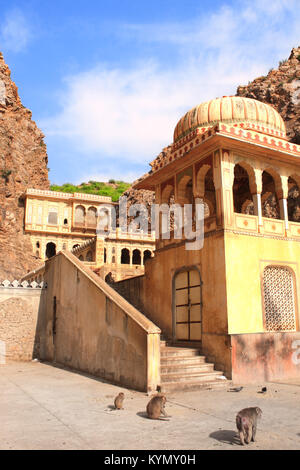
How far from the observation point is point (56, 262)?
14.6 meters

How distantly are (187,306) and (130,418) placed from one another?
558 centimetres

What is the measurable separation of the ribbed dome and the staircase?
23.0 feet

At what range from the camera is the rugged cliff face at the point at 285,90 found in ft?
107

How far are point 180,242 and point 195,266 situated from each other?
3.54 ft

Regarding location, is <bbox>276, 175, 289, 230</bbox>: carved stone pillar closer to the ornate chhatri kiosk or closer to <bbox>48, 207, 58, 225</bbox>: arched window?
the ornate chhatri kiosk

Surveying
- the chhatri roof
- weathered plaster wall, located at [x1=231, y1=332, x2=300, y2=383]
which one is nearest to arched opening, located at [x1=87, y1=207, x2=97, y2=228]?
the chhatri roof

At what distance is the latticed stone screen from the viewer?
10.6 meters

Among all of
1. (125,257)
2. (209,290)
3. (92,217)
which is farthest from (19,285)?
(92,217)

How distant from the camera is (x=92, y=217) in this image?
55.6 m

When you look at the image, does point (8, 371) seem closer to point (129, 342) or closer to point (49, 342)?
point (49, 342)

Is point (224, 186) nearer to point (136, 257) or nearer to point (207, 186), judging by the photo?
point (207, 186)

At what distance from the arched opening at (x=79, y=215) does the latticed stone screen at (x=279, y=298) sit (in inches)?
1773
